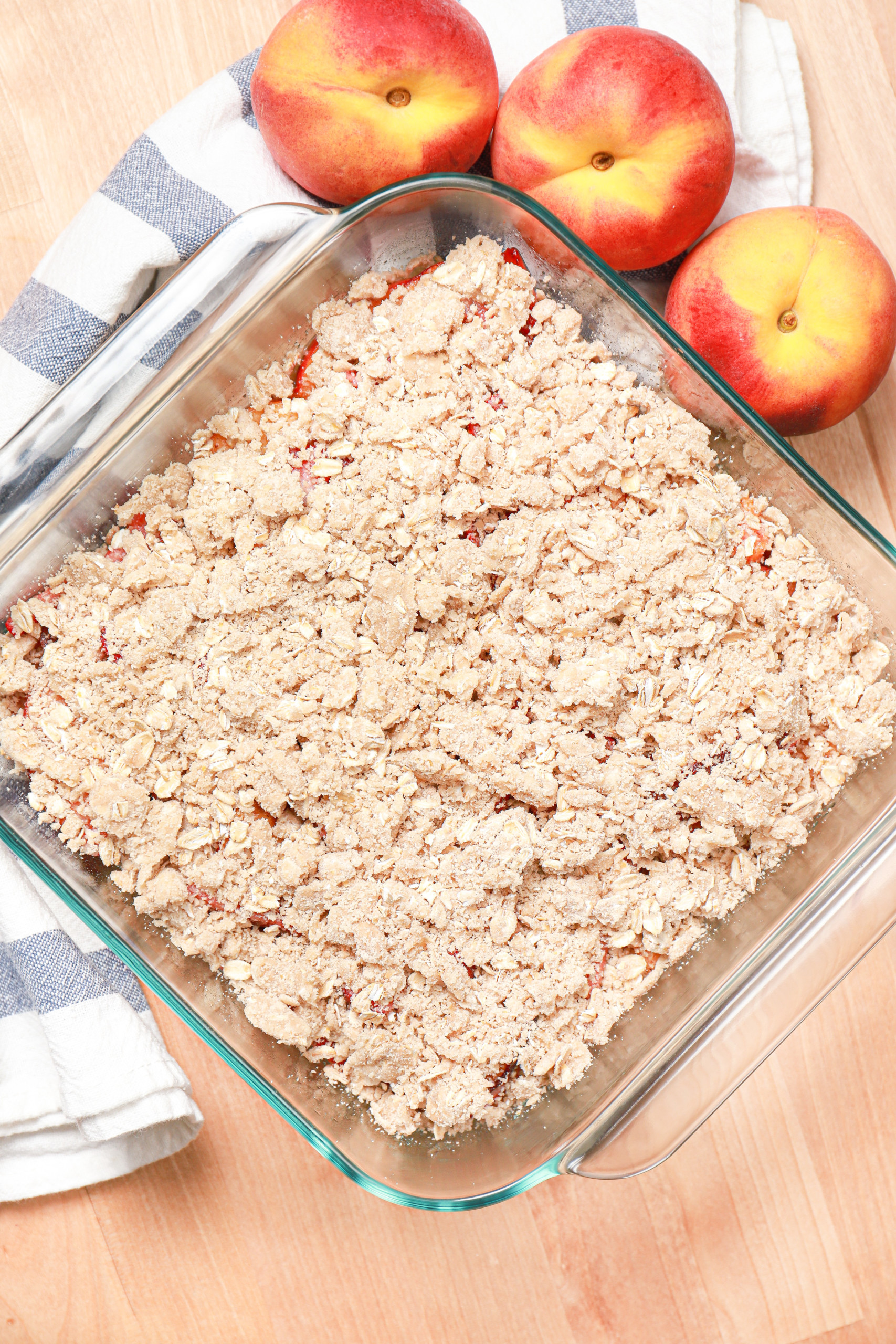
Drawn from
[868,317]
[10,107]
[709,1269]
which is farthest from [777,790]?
[10,107]

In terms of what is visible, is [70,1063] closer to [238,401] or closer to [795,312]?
[238,401]

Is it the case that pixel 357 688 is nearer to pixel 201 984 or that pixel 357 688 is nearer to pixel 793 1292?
pixel 201 984

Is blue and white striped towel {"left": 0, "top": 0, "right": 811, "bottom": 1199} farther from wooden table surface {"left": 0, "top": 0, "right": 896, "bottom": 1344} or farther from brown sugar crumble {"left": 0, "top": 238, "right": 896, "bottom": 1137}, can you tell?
brown sugar crumble {"left": 0, "top": 238, "right": 896, "bottom": 1137}

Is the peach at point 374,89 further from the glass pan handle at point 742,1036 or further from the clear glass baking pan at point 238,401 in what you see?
the glass pan handle at point 742,1036

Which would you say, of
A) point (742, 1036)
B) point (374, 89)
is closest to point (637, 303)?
point (374, 89)

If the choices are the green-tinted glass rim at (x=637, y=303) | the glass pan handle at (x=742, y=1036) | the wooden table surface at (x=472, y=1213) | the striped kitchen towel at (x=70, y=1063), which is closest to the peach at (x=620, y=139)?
the green-tinted glass rim at (x=637, y=303)

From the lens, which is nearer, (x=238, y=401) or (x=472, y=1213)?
(x=238, y=401)

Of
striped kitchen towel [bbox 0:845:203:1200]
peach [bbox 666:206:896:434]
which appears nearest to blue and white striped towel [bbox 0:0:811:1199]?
striped kitchen towel [bbox 0:845:203:1200]

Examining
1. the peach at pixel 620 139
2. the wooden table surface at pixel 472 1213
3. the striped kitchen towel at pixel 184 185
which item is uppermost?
the striped kitchen towel at pixel 184 185
